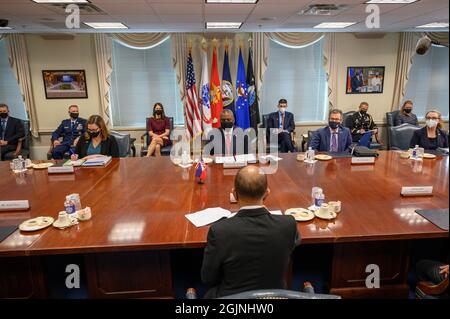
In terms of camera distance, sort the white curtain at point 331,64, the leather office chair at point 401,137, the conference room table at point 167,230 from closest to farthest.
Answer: the conference room table at point 167,230
the leather office chair at point 401,137
the white curtain at point 331,64

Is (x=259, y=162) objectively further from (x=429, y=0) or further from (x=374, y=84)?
(x=374, y=84)

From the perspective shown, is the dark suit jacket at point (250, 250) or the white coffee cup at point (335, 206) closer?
the dark suit jacket at point (250, 250)

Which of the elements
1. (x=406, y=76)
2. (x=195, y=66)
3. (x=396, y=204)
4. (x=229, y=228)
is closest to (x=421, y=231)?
(x=396, y=204)

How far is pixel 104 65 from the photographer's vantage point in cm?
618

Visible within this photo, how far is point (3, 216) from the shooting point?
2.22m

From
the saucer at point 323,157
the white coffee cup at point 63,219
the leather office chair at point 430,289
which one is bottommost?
the leather office chair at point 430,289

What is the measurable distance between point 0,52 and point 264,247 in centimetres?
684

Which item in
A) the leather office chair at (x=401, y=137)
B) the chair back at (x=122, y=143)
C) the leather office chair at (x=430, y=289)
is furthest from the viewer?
the leather office chair at (x=401, y=137)

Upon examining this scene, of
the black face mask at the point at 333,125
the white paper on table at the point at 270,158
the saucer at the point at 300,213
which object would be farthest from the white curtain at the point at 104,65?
the saucer at the point at 300,213

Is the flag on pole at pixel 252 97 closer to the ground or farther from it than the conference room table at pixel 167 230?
farther from it

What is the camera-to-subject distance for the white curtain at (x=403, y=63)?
650cm

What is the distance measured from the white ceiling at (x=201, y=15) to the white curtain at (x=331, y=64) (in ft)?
2.45

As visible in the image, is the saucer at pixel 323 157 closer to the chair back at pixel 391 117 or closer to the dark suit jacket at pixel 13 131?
the chair back at pixel 391 117

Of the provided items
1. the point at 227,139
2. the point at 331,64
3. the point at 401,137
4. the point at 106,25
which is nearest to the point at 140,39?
the point at 106,25
